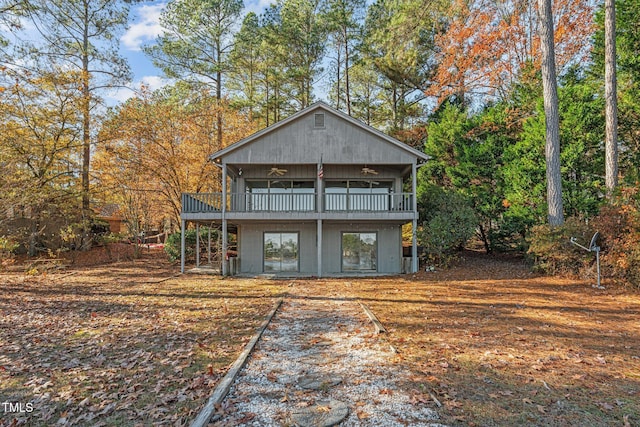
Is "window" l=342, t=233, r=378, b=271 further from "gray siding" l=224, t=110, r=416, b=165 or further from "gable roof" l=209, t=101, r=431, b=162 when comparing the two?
"gable roof" l=209, t=101, r=431, b=162

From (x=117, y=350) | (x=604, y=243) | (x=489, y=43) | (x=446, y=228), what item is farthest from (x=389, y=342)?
(x=489, y=43)

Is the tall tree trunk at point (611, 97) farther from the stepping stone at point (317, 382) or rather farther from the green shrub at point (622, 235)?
the stepping stone at point (317, 382)

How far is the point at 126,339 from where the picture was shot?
608 centimetres

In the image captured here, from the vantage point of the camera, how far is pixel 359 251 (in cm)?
1625

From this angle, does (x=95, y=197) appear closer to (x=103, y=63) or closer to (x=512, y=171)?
(x=103, y=63)

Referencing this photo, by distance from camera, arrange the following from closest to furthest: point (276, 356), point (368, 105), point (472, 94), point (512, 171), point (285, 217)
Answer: point (276, 356)
point (285, 217)
point (512, 171)
point (472, 94)
point (368, 105)

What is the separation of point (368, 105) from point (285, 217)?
15452 mm

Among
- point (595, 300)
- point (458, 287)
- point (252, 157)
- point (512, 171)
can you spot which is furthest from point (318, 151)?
point (595, 300)

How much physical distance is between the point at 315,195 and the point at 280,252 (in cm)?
307

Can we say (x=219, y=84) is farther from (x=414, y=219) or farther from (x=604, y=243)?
(x=604, y=243)

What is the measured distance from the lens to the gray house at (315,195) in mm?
15102

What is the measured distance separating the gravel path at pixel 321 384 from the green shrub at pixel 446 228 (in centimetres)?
929

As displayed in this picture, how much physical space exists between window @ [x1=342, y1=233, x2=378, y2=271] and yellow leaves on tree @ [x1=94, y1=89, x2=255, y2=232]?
34.8ft

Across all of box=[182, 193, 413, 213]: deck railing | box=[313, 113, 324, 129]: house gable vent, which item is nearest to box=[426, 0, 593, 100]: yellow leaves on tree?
box=[182, 193, 413, 213]: deck railing
